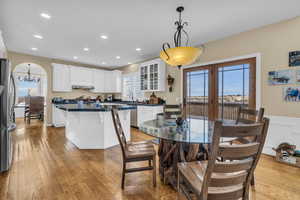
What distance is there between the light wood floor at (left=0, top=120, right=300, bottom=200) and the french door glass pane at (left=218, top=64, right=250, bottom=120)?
3.91 feet

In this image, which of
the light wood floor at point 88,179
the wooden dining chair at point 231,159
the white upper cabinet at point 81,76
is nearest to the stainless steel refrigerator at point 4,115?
the light wood floor at point 88,179

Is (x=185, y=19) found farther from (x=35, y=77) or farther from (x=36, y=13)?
(x=35, y=77)

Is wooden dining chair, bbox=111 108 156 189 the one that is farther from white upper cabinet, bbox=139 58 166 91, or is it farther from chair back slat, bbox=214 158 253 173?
white upper cabinet, bbox=139 58 166 91

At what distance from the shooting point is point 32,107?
6.05 m

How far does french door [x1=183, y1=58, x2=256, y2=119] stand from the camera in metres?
3.31

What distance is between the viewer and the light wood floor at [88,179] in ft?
5.71

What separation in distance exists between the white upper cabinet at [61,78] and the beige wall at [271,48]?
565 cm

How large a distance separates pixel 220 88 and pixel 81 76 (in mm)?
5361

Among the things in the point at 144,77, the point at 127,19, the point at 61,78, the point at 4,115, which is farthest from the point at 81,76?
the point at 127,19

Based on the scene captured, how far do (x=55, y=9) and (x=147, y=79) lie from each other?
11.2 ft

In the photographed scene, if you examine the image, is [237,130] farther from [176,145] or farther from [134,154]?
[134,154]

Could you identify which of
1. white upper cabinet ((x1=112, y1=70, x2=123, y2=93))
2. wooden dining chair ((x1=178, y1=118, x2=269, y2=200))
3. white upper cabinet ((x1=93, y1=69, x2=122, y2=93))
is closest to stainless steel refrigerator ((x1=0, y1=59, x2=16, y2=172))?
wooden dining chair ((x1=178, y1=118, x2=269, y2=200))

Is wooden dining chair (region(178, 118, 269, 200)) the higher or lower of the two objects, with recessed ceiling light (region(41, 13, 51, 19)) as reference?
lower

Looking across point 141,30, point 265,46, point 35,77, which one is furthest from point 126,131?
point 35,77
